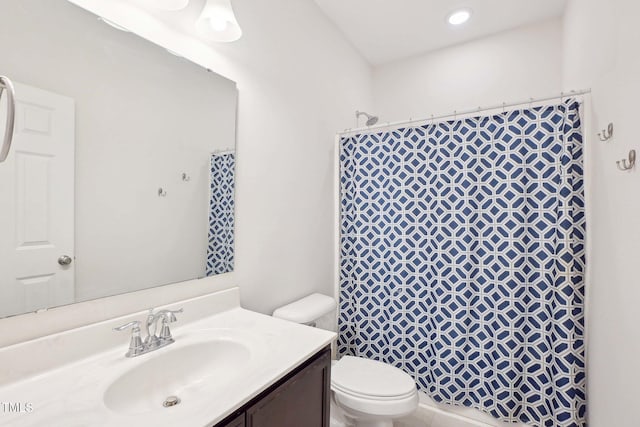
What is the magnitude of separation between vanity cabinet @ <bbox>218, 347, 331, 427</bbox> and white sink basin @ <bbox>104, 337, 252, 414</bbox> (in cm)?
9

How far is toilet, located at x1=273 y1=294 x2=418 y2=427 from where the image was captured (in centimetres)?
134

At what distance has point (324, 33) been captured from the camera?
2.13m

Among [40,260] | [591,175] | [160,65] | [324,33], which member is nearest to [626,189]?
[591,175]

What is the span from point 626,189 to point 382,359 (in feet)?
5.00

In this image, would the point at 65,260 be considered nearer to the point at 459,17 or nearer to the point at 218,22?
the point at 218,22

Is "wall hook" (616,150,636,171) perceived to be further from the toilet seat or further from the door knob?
the door knob

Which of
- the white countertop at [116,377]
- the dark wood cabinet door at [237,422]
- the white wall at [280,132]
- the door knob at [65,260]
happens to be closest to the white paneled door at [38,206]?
the door knob at [65,260]

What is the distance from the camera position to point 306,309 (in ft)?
5.41

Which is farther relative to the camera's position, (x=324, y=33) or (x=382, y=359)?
(x=324, y=33)

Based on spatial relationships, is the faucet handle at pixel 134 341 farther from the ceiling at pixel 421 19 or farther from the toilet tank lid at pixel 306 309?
the ceiling at pixel 421 19

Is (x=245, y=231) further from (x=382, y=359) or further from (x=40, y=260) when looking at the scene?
(x=382, y=359)

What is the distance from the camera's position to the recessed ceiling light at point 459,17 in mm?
2121

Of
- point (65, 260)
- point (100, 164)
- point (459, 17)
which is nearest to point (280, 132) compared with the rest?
point (100, 164)

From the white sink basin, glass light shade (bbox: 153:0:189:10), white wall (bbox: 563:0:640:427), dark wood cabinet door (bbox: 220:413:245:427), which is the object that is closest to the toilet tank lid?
the white sink basin
